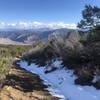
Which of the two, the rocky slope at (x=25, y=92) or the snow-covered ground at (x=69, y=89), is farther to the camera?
the rocky slope at (x=25, y=92)

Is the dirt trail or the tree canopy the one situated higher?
the tree canopy

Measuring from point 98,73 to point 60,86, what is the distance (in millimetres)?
3444

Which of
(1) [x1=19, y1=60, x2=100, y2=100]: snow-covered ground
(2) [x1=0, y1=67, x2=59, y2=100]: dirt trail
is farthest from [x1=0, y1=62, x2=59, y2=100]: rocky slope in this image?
(1) [x1=19, y1=60, x2=100, y2=100]: snow-covered ground

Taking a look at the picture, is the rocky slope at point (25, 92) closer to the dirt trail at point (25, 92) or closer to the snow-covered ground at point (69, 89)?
the dirt trail at point (25, 92)

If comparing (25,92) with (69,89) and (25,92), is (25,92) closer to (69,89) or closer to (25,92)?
(25,92)

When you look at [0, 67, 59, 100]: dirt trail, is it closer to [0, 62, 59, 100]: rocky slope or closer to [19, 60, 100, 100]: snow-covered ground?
[0, 62, 59, 100]: rocky slope

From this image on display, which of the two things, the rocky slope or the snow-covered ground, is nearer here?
the snow-covered ground

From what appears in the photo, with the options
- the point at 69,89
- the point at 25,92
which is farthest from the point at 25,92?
the point at 69,89

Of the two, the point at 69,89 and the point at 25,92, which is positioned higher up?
the point at 69,89

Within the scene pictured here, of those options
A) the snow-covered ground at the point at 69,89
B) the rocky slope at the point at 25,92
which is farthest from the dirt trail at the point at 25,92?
the snow-covered ground at the point at 69,89

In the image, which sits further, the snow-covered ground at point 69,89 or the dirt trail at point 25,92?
the dirt trail at point 25,92

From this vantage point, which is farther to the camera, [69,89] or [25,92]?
[69,89]

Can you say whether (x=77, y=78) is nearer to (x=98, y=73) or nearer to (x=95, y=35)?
(x=98, y=73)

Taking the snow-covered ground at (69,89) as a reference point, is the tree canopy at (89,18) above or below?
above
